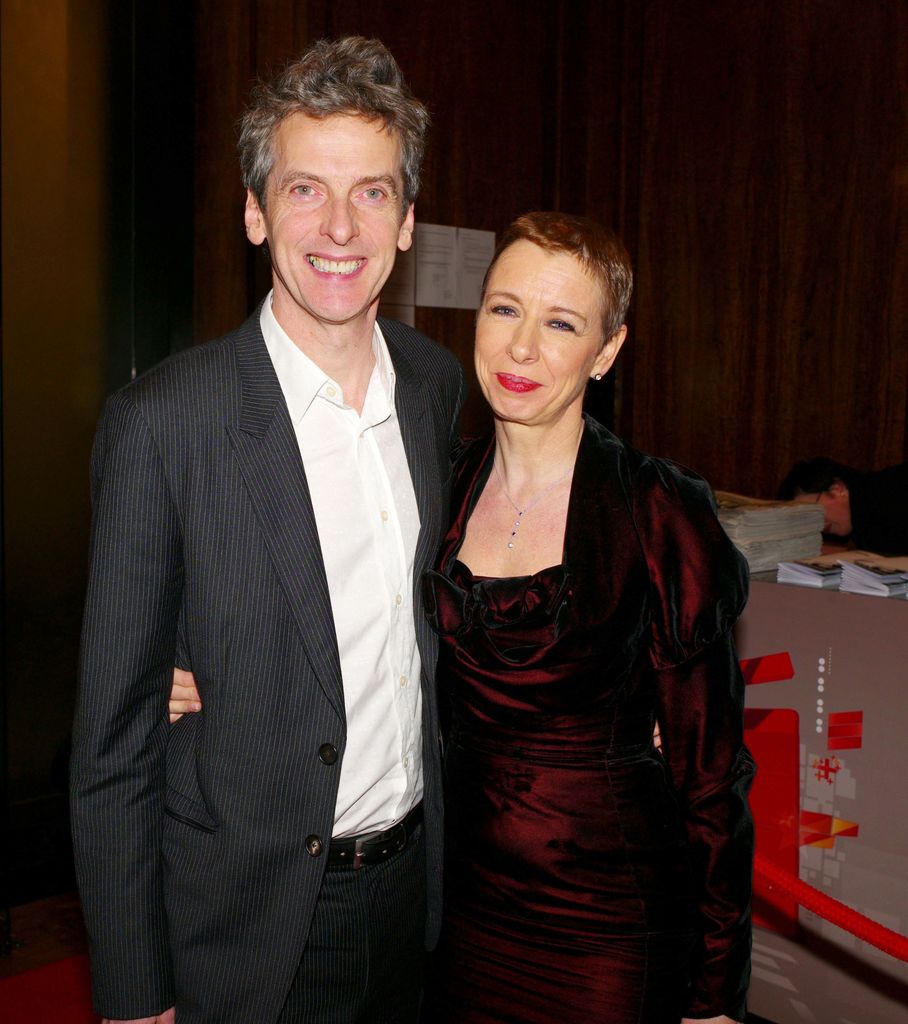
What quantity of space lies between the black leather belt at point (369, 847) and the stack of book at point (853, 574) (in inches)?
57.7

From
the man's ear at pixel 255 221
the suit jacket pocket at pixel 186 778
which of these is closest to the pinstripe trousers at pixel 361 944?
the suit jacket pocket at pixel 186 778

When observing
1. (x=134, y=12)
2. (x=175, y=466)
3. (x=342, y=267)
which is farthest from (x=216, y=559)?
(x=134, y=12)

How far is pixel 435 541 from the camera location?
1693mm

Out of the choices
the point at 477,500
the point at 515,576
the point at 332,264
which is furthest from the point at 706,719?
the point at 332,264

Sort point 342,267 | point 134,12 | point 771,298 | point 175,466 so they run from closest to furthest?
1. point 175,466
2. point 342,267
3. point 134,12
4. point 771,298

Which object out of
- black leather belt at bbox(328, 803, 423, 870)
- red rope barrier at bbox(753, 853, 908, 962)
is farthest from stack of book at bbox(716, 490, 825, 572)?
black leather belt at bbox(328, 803, 423, 870)

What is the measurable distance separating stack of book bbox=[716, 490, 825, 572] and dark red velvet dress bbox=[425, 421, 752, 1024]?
1241 mm

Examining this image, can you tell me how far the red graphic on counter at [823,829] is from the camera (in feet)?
8.48

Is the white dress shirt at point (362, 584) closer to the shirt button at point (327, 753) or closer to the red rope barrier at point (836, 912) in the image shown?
the shirt button at point (327, 753)

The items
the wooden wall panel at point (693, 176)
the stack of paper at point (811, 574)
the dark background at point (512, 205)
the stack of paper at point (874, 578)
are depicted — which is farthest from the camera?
the wooden wall panel at point (693, 176)

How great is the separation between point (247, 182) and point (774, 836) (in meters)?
2.08

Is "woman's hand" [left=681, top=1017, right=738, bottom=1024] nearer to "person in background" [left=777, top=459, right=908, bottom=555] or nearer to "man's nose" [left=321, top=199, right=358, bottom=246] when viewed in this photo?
"man's nose" [left=321, top=199, right=358, bottom=246]

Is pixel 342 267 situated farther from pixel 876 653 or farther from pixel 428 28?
pixel 428 28

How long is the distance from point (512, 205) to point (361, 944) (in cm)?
369
